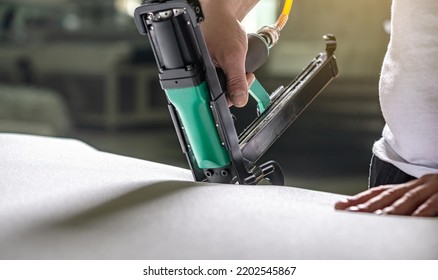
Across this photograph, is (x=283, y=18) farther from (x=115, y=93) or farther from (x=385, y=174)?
(x=115, y=93)

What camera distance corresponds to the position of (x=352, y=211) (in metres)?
0.61

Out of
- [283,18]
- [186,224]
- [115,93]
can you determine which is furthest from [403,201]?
[115,93]

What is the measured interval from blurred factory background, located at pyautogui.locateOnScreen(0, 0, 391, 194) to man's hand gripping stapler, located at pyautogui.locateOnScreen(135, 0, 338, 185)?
2.21 metres

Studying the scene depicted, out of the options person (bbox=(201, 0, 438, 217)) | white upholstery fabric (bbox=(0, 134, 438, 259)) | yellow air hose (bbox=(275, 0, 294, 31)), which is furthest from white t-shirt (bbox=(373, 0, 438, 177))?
yellow air hose (bbox=(275, 0, 294, 31))

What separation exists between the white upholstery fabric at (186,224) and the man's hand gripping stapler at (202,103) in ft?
0.30

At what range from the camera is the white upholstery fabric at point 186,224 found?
0.50 metres

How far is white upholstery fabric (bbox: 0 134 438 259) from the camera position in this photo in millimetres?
498

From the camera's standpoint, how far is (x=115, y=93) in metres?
3.46

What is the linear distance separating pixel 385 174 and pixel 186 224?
369 millimetres

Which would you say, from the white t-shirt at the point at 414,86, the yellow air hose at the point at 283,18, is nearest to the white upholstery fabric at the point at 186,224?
the white t-shirt at the point at 414,86

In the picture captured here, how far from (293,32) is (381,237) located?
2608mm

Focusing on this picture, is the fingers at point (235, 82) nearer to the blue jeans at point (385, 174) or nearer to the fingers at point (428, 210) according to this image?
the blue jeans at point (385, 174)
